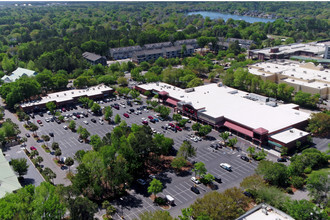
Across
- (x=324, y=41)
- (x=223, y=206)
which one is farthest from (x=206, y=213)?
(x=324, y=41)

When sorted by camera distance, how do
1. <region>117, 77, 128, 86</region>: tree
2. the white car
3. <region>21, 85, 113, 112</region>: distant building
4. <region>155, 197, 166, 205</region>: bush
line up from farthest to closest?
<region>117, 77, 128, 86</region>: tree, <region>21, 85, 113, 112</region>: distant building, the white car, <region>155, 197, 166, 205</region>: bush

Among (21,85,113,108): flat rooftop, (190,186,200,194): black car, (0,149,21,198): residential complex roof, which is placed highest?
(0,149,21,198): residential complex roof

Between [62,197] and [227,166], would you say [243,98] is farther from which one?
[62,197]

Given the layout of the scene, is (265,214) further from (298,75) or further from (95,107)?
(298,75)

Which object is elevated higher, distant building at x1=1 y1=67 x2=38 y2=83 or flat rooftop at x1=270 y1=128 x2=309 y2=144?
distant building at x1=1 y1=67 x2=38 y2=83

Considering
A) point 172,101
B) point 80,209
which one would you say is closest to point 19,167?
point 80,209

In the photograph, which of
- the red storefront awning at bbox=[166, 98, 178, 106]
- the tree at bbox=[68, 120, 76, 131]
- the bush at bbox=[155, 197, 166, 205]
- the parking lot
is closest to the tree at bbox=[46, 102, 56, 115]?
the parking lot

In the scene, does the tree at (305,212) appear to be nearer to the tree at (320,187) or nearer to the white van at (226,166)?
the tree at (320,187)

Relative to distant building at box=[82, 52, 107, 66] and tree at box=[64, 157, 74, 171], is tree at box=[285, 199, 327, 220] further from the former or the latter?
distant building at box=[82, 52, 107, 66]
